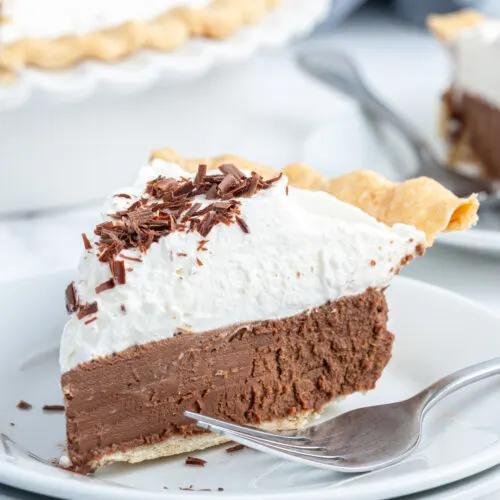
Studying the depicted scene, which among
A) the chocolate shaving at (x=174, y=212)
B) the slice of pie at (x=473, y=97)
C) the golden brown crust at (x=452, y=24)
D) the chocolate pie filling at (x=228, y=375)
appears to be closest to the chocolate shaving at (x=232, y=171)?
the chocolate shaving at (x=174, y=212)

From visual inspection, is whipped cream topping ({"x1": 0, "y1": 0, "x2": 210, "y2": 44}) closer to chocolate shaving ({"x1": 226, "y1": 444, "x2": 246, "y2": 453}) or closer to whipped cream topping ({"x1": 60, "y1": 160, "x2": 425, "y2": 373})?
whipped cream topping ({"x1": 60, "y1": 160, "x2": 425, "y2": 373})

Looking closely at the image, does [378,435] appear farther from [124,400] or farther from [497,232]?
[497,232]

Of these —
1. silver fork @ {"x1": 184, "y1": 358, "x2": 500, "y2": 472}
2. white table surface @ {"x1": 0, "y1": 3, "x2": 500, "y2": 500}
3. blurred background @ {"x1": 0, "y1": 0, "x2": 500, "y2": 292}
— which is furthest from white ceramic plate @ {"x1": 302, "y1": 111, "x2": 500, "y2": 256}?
silver fork @ {"x1": 184, "y1": 358, "x2": 500, "y2": 472}

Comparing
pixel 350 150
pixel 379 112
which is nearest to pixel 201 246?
pixel 350 150

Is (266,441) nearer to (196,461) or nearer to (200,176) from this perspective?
(196,461)

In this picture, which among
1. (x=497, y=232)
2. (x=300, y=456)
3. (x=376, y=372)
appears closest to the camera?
(x=300, y=456)

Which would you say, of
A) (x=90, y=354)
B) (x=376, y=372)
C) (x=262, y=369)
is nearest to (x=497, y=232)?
(x=376, y=372)
